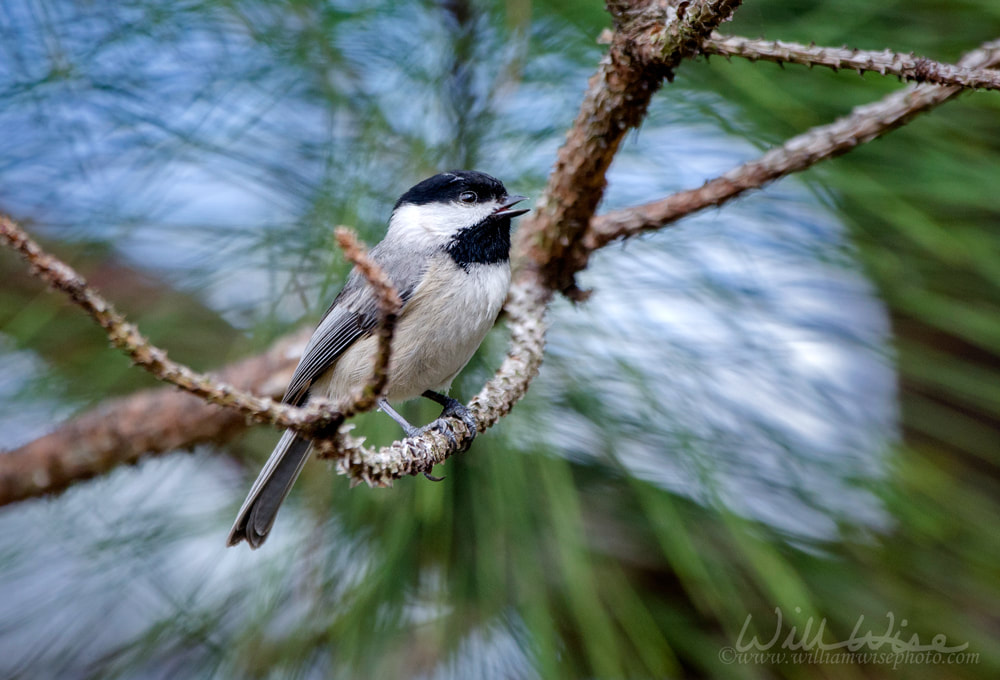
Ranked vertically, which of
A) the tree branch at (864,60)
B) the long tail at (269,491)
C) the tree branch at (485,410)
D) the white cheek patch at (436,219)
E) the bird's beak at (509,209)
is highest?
the tree branch at (864,60)

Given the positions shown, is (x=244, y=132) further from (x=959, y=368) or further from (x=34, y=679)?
(x=959, y=368)

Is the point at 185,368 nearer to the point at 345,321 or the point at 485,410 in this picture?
the point at 485,410

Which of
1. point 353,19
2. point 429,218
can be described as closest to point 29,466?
point 429,218

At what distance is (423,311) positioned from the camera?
4.04 feet

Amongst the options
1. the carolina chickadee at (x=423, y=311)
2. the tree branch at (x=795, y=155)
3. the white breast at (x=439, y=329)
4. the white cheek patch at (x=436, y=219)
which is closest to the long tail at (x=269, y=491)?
the carolina chickadee at (x=423, y=311)

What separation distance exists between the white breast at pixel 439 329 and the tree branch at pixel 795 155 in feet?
0.52

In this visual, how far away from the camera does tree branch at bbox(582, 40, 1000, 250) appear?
0.91m

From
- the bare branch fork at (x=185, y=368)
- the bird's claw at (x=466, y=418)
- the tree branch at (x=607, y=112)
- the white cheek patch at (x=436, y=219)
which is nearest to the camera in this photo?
the bare branch fork at (x=185, y=368)

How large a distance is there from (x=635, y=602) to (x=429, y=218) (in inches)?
25.5

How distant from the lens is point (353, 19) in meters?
1.15

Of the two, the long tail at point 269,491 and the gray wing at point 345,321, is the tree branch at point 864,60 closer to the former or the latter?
the gray wing at point 345,321

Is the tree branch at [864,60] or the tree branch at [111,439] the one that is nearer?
the tree branch at [864,60]

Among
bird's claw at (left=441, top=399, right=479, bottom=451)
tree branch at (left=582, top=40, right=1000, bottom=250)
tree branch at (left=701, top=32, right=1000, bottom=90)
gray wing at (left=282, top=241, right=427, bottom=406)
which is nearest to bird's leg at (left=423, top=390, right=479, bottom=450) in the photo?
bird's claw at (left=441, top=399, right=479, bottom=451)

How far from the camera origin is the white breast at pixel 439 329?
3.88ft
